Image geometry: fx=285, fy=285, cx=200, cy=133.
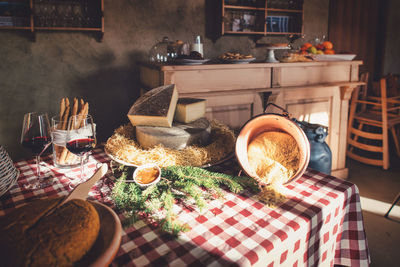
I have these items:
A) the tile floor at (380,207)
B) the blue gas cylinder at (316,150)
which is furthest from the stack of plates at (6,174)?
the tile floor at (380,207)

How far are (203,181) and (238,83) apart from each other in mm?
1637

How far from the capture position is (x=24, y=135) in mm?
1098

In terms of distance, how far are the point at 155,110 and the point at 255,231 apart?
2.65ft

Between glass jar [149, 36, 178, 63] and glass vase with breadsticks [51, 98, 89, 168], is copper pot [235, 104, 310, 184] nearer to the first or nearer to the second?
glass vase with breadsticks [51, 98, 89, 168]

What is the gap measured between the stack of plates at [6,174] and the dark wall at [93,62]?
1.98 metres

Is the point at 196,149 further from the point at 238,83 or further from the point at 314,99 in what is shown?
the point at 314,99

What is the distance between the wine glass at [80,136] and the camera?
1.06m

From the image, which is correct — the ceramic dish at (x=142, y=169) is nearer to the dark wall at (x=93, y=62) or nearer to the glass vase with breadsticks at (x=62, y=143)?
the glass vase with breadsticks at (x=62, y=143)

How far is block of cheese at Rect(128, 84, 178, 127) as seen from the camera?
4.56 feet

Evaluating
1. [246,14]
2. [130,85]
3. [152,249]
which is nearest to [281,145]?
[152,249]

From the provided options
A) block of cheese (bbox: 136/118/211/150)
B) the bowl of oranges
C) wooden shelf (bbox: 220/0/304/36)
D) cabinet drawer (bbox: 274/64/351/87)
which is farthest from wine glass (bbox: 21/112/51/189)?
wooden shelf (bbox: 220/0/304/36)

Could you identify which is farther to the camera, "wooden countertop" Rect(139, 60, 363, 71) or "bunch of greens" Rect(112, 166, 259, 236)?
"wooden countertop" Rect(139, 60, 363, 71)

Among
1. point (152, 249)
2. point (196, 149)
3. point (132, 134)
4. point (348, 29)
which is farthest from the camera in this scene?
point (348, 29)

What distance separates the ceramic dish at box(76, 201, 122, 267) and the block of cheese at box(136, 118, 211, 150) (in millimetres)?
616
